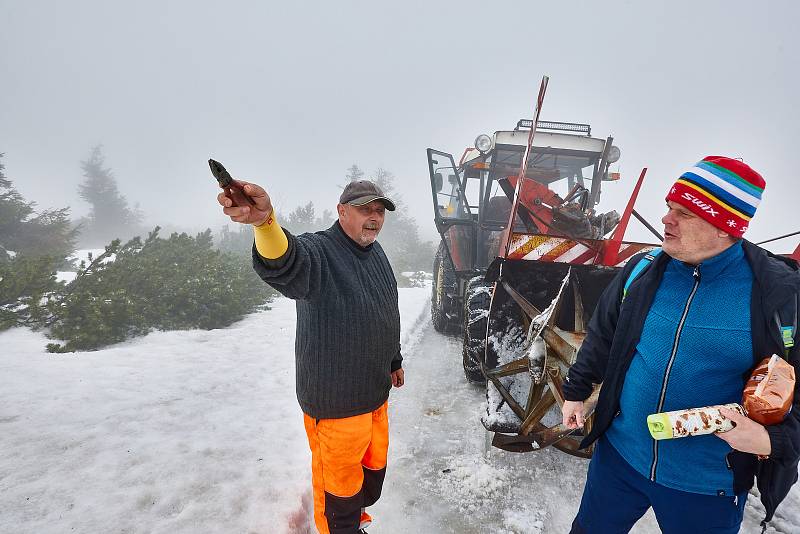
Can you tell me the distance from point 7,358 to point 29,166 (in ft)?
531

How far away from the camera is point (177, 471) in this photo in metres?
2.37

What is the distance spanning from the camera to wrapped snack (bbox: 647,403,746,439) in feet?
3.65

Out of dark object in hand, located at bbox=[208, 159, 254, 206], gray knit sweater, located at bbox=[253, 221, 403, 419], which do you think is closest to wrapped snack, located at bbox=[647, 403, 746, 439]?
gray knit sweater, located at bbox=[253, 221, 403, 419]

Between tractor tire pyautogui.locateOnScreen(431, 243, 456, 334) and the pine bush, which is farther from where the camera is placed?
tractor tire pyautogui.locateOnScreen(431, 243, 456, 334)

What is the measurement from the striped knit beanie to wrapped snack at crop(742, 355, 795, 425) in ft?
1.52

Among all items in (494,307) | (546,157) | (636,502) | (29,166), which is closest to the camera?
(636,502)

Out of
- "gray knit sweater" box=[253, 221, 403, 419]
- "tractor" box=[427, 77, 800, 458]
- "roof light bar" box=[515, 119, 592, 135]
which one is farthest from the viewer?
"roof light bar" box=[515, 119, 592, 135]

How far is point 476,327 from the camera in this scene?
3.76 m

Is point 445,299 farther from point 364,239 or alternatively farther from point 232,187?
point 232,187

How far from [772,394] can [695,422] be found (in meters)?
0.22

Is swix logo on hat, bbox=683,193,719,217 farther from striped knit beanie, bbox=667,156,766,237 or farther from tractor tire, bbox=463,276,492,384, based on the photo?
tractor tire, bbox=463,276,492,384

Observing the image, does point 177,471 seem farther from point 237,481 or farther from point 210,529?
point 210,529

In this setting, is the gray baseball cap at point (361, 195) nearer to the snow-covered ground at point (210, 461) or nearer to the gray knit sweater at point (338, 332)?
the gray knit sweater at point (338, 332)

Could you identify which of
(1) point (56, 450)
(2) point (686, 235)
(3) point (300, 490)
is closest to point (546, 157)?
(2) point (686, 235)
